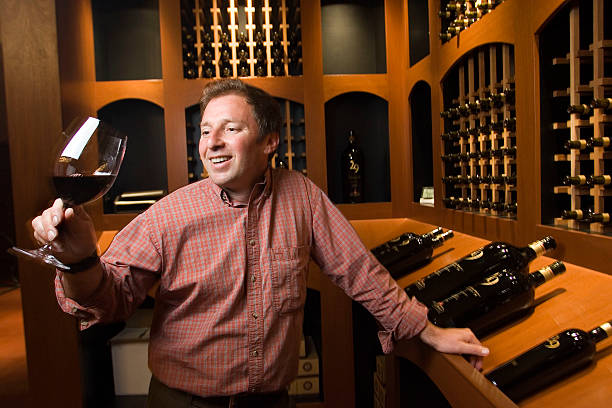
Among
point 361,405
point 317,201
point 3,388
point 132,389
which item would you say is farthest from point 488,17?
point 132,389

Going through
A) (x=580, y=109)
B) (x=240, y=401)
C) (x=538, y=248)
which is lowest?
(x=240, y=401)

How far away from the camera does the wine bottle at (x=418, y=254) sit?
1963 millimetres

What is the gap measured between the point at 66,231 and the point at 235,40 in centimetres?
218

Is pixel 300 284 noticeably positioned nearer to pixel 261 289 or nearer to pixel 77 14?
pixel 261 289

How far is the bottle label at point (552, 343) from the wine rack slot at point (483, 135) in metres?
0.74

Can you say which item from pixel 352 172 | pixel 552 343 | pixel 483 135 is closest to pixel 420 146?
pixel 352 172

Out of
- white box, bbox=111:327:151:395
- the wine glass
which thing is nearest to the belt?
the wine glass

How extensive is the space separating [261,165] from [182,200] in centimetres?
23

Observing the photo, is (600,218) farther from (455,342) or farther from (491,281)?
(455,342)

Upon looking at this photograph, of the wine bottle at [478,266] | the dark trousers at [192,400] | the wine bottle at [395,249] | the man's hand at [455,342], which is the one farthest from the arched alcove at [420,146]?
the dark trousers at [192,400]

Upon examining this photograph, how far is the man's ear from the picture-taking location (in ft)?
4.48

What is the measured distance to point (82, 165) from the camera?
2.76 feet

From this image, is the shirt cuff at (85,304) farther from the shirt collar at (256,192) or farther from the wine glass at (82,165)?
the shirt collar at (256,192)

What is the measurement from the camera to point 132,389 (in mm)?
2793
